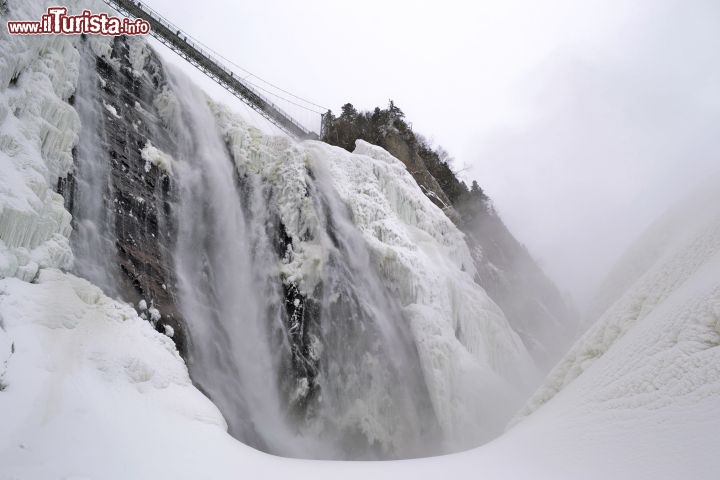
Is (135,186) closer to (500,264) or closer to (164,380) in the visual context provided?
(164,380)

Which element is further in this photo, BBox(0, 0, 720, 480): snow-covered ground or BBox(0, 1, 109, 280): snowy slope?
BBox(0, 1, 109, 280): snowy slope

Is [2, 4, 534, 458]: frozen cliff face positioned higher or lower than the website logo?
lower

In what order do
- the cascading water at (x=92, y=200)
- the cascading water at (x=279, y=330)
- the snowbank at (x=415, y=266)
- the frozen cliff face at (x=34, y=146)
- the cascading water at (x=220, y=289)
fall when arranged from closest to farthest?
the frozen cliff face at (x=34, y=146) < the cascading water at (x=92, y=200) < the cascading water at (x=220, y=289) < the cascading water at (x=279, y=330) < the snowbank at (x=415, y=266)

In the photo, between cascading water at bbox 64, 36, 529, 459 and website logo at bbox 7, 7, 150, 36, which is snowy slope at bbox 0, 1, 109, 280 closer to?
website logo at bbox 7, 7, 150, 36

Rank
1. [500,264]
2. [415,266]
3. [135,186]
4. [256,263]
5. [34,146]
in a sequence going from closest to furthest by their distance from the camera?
[34,146] < [135,186] < [256,263] < [415,266] < [500,264]

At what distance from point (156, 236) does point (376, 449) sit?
6622 millimetres

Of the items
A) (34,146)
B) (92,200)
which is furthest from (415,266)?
(34,146)

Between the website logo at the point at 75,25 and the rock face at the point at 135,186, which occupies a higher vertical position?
the website logo at the point at 75,25

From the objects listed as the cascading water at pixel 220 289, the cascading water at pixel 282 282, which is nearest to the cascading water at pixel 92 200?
the cascading water at pixel 282 282

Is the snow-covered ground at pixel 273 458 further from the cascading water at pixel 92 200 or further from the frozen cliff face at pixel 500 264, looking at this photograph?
the frozen cliff face at pixel 500 264

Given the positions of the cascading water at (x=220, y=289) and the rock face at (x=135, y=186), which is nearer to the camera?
the rock face at (x=135, y=186)

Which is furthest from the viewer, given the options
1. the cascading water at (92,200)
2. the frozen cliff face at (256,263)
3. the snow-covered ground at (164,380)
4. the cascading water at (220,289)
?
the cascading water at (220,289)

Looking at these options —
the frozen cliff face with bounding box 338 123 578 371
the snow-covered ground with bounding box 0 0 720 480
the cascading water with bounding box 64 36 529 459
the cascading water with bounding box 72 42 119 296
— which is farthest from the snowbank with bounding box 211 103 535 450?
the snow-covered ground with bounding box 0 0 720 480

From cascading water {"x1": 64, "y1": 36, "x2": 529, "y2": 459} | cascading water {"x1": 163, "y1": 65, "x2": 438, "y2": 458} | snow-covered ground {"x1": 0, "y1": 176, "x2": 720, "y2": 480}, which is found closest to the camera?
snow-covered ground {"x1": 0, "y1": 176, "x2": 720, "y2": 480}
